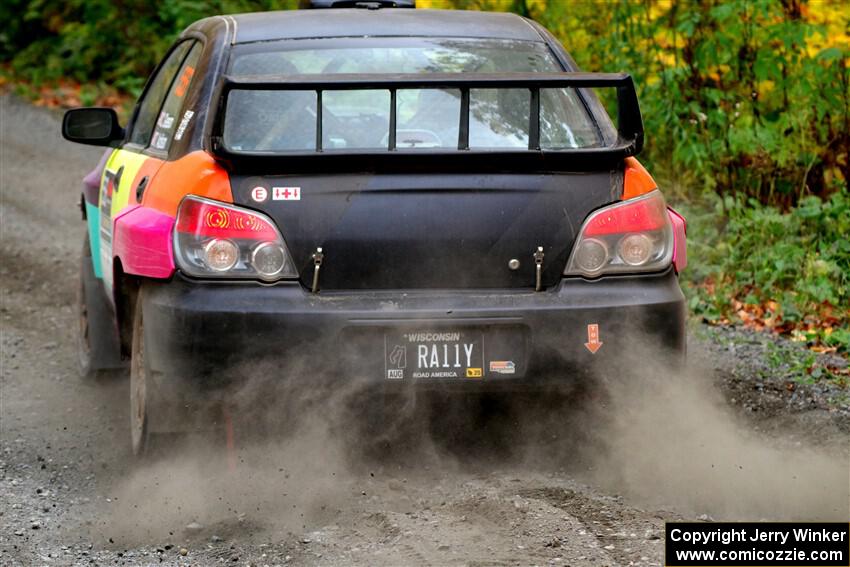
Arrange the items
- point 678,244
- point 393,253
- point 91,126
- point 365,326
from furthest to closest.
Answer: point 91,126 < point 678,244 < point 393,253 < point 365,326

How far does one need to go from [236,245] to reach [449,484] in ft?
3.64

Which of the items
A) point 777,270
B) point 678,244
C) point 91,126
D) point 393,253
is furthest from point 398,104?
point 777,270

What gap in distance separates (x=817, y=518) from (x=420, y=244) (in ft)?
5.05

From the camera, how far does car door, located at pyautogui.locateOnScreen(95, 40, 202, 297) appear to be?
17.4 ft

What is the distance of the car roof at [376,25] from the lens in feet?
17.2

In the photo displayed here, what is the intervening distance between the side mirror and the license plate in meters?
2.32

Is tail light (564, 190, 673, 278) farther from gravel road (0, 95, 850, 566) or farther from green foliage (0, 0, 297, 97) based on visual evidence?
green foliage (0, 0, 297, 97)

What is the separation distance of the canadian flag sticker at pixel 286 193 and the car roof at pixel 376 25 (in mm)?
991

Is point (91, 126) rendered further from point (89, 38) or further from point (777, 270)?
point (89, 38)

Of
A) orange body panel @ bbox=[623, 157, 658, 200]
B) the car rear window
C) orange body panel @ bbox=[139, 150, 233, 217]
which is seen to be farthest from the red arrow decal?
orange body panel @ bbox=[139, 150, 233, 217]

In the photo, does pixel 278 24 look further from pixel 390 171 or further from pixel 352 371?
pixel 352 371

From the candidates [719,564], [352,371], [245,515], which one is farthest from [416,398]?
[719,564]

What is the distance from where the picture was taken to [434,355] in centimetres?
439

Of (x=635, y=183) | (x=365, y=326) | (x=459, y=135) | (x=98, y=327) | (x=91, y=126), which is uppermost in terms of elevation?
(x=459, y=135)
